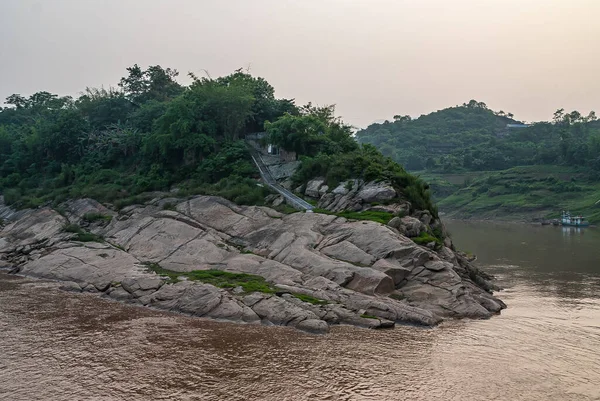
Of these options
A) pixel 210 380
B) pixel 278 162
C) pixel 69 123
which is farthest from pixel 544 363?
pixel 69 123

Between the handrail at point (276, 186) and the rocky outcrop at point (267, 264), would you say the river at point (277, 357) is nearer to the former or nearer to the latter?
the rocky outcrop at point (267, 264)

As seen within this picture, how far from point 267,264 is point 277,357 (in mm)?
10136

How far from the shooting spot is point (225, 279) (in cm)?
2773

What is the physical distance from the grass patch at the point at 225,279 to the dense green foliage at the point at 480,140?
91.4 m

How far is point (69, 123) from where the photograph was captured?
5838cm

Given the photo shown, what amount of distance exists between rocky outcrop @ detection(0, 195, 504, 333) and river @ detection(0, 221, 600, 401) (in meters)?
1.13

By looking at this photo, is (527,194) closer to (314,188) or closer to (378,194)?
(314,188)

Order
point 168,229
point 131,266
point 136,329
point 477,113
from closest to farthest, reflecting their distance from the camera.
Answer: point 136,329
point 131,266
point 168,229
point 477,113

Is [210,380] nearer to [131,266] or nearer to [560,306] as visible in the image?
[131,266]

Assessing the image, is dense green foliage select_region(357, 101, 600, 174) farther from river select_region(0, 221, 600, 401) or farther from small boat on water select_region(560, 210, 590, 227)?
river select_region(0, 221, 600, 401)

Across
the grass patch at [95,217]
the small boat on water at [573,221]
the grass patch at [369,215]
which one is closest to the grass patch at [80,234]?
the grass patch at [95,217]

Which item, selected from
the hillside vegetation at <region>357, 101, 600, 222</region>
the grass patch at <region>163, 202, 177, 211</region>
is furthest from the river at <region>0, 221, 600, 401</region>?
the hillside vegetation at <region>357, 101, 600, 222</region>

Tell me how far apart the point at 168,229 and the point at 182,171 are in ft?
39.4

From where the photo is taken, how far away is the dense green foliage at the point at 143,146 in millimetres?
45156
